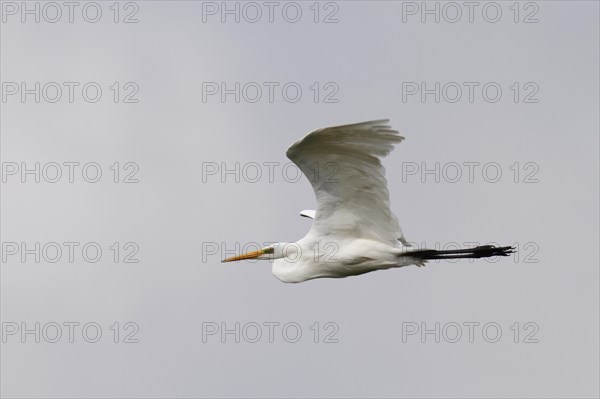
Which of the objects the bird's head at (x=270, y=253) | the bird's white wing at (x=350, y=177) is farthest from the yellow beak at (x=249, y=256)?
the bird's white wing at (x=350, y=177)

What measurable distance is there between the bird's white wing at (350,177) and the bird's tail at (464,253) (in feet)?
1.51

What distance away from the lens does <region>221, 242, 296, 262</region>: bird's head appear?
56.0 ft

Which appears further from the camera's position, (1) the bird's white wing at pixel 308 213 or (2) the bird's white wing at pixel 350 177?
(1) the bird's white wing at pixel 308 213

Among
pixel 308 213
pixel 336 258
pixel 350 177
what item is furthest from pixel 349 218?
pixel 308 213

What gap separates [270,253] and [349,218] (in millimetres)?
2073

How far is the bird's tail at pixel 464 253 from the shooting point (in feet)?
52.0

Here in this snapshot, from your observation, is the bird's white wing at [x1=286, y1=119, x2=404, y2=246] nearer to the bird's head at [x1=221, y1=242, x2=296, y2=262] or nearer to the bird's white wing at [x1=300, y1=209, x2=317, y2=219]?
the bird's head at [x1=221, y1=242, x2=296, y2=262]

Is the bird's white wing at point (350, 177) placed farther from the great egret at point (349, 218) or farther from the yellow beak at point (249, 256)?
the yellow beak at point (249, 256)

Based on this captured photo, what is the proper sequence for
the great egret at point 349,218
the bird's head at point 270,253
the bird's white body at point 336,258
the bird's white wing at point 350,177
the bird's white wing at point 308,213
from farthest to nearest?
the bird's white wing at point 308,213
the bird's head at point 270,253
the bird's white body at point 336,258
the great egret at point 349,218
the bird's white wing at point 350,177

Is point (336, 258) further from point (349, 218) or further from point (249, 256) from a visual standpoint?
point (249, 256)

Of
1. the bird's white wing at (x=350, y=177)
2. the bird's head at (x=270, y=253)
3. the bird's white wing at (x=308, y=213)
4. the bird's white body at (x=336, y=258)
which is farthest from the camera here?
the bird's white wing at (x=308, y=213)

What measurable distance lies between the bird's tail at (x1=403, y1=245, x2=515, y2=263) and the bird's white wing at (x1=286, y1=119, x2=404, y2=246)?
0.46 metres

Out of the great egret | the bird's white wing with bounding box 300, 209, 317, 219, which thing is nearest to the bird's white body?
the great egret

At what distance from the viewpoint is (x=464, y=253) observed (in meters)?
16.2
